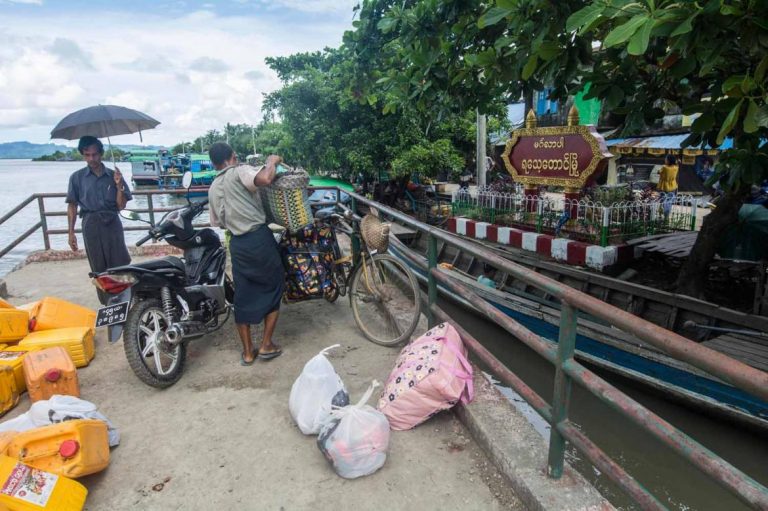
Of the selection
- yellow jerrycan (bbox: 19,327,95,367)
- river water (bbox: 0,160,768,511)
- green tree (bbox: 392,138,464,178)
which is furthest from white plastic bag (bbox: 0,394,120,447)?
green tree (bbox: 392,138,464,178)

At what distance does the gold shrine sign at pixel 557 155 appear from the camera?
739 cm

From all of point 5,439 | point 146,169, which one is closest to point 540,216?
point 5,439

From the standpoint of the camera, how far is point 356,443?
217 cm

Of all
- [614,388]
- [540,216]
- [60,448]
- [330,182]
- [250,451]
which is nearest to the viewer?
[614,388]

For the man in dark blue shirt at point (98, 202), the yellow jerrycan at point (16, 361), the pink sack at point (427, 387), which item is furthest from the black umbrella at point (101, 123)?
the pink sack at point (427, 387)

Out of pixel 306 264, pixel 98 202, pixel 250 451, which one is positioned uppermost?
pixel 98 202

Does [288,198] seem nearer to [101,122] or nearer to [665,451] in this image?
[101,122]

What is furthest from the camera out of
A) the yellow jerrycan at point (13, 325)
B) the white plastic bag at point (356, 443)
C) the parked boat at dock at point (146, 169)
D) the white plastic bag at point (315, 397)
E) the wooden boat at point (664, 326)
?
the parked boat at dock at point (146, 169)

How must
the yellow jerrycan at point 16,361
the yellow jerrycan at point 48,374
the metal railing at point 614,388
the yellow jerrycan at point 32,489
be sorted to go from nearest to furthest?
1. the metal railing at point 614,388
2. the yellow jerrycan at point 32,489
3. the yellow jerrycan at point 48,374
4. the yellow jerrycan at point 16,361

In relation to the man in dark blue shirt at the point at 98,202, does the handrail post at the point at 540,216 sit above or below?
below

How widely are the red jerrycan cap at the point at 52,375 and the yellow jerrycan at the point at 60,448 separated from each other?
2.79 feet

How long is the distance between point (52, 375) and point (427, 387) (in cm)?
215

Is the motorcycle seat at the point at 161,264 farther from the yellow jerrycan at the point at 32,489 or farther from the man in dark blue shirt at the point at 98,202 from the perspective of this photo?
the yellow jerrycan at the point at 32,489

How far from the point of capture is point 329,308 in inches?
174
